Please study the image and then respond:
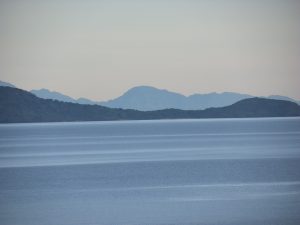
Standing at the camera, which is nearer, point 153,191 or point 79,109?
point 153,191

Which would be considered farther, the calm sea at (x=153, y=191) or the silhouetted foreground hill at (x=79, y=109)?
the silhouetted foreground hill at (x=79, y=109)

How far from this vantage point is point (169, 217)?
15.8 m

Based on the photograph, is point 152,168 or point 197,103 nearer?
point 152,168

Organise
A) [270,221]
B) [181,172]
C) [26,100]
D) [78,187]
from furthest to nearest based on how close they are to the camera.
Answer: [26,100] < [181,172] < [78,187] < [270,221]

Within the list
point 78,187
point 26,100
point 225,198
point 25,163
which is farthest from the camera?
point 26,100

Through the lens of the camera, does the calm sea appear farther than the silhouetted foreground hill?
No

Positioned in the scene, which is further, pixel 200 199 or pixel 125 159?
pixel 125 159

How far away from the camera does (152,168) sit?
98.3 ft

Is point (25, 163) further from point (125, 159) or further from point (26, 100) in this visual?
point (26, 100)

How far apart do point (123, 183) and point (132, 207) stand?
667 cm

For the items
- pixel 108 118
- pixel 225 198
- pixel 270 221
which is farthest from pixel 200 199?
pixel 108 118

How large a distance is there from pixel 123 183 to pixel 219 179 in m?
4.10

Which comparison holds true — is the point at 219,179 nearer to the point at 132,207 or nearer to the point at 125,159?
the point at 132,207

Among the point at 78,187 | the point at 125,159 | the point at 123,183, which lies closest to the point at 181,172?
the point at 123,183
